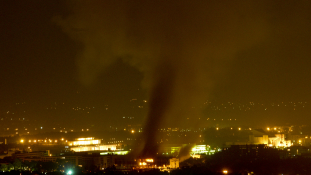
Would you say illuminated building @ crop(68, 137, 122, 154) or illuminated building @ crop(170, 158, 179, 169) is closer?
illuminated building @ crop(170, 158, 179, 169)

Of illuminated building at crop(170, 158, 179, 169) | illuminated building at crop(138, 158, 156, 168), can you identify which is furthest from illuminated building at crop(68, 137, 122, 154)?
illuminated building at crop(170, 158, 179, 169)

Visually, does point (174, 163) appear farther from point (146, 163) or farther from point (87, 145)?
point (87, 145)

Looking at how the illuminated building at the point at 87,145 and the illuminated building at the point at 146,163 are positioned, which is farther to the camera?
the illuminated building at the point at 87,145

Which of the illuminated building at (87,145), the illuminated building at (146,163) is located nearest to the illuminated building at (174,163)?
the illuminated building at (146,163)

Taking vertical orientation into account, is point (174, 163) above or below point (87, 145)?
below

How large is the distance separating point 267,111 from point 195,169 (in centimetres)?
3038

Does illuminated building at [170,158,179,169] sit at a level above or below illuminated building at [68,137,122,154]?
below

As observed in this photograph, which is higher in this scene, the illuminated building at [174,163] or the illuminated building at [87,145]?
the illuminated building at [87,145]

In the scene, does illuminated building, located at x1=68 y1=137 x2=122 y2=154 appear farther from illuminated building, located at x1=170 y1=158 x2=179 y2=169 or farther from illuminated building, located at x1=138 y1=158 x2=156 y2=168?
illuminated building, located at x1=170 y1=158 x2=179 y2=169

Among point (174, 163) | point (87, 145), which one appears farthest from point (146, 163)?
point (87, 145)

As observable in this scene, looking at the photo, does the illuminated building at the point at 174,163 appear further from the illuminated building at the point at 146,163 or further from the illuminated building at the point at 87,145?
the illuminated building at the point at 87,145

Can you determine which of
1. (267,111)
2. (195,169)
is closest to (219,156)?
(195,169)

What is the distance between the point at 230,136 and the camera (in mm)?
28297

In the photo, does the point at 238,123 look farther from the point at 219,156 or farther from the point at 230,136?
the point at 219,156
